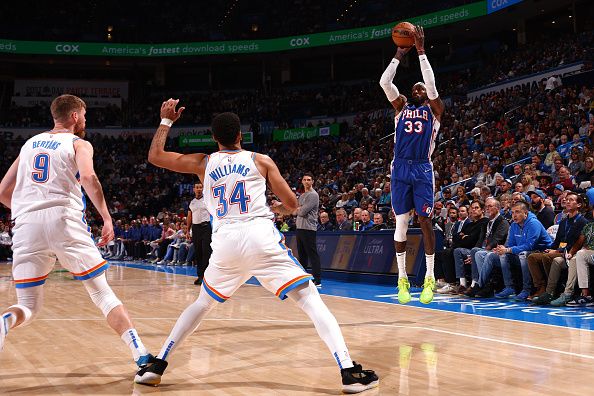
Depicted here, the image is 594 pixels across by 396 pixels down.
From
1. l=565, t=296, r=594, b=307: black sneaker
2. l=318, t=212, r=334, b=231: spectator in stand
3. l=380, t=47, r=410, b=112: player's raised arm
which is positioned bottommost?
l=565, t=296, r=594, b=307: black sneaker

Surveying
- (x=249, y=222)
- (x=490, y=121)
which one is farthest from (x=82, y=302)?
(x=490, y=121)

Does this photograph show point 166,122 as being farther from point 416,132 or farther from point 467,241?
point 467,241

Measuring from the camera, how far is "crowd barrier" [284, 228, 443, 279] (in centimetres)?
1060

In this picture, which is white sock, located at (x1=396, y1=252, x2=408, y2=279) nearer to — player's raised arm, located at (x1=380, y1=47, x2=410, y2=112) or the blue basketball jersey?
the blue basketball jersey

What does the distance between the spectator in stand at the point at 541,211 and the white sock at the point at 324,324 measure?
6412 millimetres

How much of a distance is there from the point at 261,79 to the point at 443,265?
27936 mm

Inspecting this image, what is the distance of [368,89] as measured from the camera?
30.7m

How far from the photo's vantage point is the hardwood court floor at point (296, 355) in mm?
3764

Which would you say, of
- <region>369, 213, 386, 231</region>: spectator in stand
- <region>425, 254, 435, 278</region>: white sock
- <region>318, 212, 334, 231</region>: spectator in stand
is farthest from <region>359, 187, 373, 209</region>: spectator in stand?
<region>425, 254, 435, 278</region>: white sock

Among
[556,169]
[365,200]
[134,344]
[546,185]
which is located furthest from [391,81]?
[365,200]

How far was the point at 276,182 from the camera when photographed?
387 centimetres

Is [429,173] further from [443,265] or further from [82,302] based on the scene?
[82,302]

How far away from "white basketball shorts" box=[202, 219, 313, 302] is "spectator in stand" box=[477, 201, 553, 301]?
550cm

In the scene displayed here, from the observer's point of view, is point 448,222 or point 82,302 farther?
point 448,222
